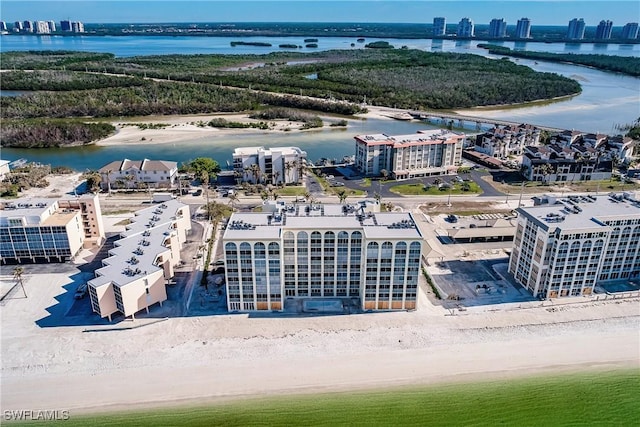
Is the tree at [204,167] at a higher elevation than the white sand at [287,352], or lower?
higher

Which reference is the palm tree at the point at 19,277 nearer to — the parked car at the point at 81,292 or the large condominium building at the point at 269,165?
the parked car at the point at 81,292

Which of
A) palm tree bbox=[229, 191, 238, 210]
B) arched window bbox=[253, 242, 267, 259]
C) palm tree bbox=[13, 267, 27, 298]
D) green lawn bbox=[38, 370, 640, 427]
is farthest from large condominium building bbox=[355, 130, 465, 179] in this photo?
palm tree bbox=[13, 267, 27, 298]

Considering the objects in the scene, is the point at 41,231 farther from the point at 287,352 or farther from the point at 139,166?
the point at 287,352

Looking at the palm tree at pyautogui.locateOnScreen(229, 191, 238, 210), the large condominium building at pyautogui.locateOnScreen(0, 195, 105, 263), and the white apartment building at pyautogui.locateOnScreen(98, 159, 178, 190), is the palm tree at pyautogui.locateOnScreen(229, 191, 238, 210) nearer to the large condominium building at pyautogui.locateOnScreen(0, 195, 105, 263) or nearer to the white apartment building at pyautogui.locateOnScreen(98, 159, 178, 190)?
the white apartment building at pyautogui.locateOnScreen(98, 159, 178, 190)

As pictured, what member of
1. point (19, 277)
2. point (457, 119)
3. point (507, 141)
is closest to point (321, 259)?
point (19, 277)

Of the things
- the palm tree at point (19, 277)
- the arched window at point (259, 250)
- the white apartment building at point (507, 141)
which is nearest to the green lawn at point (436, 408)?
the arched window at point (259, 250)

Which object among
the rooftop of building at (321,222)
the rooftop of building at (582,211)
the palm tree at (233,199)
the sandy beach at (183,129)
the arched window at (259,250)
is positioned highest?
the rooftop of building at (321,222)

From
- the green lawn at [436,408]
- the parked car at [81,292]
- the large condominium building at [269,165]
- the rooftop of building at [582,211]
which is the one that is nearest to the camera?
the green lawn at [436,408]
